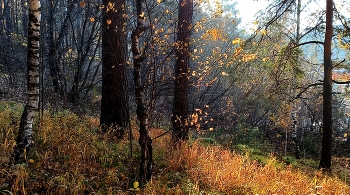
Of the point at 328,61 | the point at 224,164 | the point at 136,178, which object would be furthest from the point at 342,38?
the point at 136,178

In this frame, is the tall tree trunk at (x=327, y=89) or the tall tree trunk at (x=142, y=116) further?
the tall tree trunk at (x=327, y=89)

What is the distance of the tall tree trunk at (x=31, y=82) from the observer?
3.91 m

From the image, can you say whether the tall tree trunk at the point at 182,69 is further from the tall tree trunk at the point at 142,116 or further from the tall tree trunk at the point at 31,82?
the tall tree trunk at the point at 31,82

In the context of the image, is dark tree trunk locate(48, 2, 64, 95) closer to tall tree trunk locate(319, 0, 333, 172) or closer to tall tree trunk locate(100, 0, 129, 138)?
tall tree trunk locate(100, 0, 129, 138)

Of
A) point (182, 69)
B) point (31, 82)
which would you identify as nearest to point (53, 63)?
point (182, 69)

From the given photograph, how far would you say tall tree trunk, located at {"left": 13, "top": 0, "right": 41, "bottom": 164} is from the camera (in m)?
3.91

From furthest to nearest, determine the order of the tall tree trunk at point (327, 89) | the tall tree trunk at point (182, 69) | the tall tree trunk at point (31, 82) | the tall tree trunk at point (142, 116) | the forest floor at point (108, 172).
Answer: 1. the tall tree trunk at point (327, 89)
2. the tall tree trunk at point (182, 69)
3. the tall tree trunk at point (142, 116)
4. the tall tree trunk at point (31, 82)
5. the forest floor at point (108, 172)

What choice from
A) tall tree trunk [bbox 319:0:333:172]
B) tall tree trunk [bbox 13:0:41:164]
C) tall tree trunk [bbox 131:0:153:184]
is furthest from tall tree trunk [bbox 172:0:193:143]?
tall tree trunk [bbox 319:0:333:172]

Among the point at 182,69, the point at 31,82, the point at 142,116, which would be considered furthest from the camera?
the point at 182,69

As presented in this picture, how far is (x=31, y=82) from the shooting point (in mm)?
3957

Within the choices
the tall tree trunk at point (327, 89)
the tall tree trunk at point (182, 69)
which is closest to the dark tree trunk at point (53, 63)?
the tall tree trunk at point (182, 69)

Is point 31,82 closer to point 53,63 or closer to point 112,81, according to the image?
point 112,81

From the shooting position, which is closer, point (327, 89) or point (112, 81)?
point (112, 81)

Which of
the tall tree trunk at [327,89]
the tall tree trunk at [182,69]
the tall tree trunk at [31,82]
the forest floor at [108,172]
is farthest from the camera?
the tall tree trunk at [327,89]
